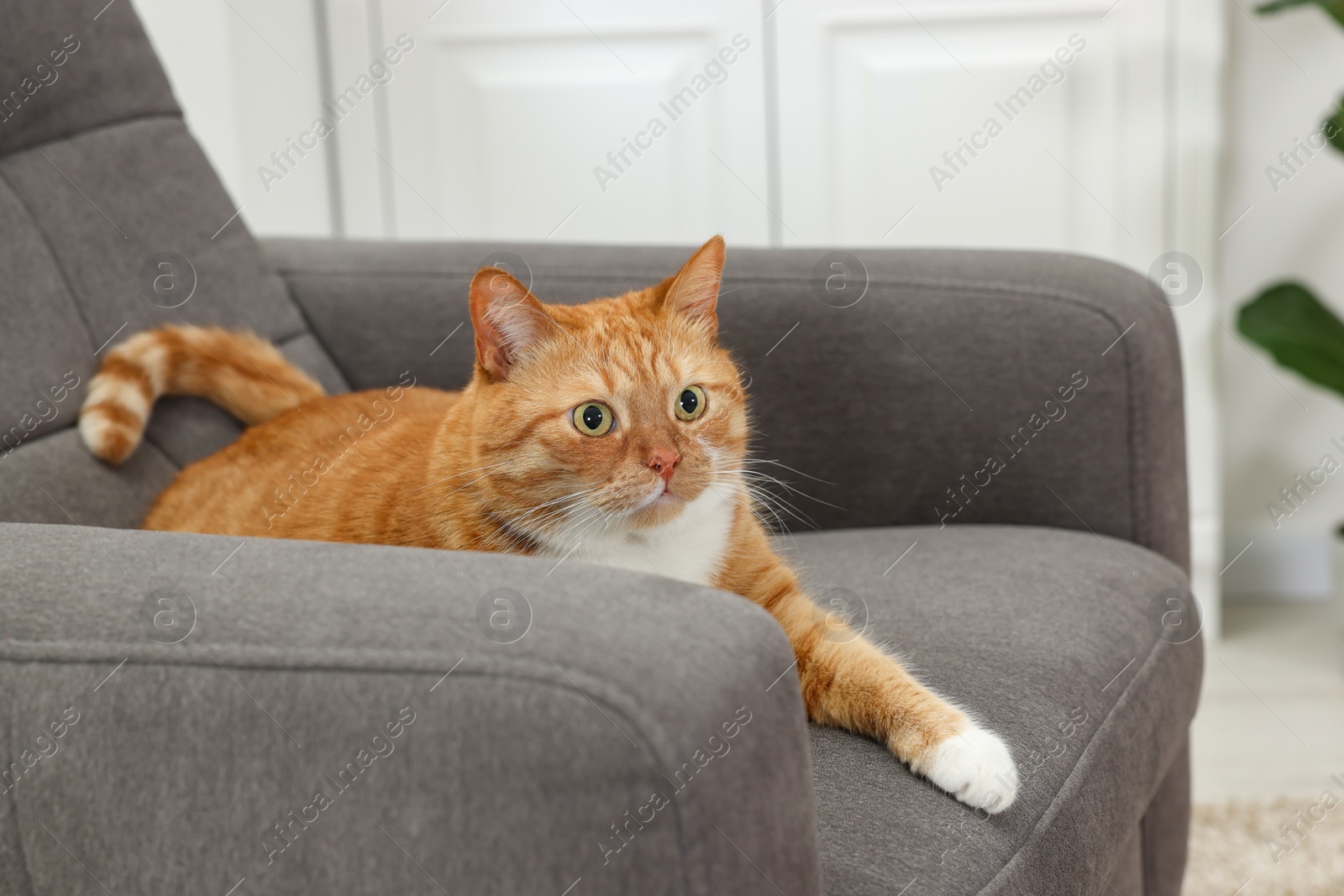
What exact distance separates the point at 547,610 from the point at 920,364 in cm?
91

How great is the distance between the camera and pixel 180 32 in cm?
233

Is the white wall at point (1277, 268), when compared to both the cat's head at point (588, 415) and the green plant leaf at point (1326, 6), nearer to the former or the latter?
the green plant leaf at point (1326, 6)

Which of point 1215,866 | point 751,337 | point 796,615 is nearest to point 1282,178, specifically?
point 1215,866

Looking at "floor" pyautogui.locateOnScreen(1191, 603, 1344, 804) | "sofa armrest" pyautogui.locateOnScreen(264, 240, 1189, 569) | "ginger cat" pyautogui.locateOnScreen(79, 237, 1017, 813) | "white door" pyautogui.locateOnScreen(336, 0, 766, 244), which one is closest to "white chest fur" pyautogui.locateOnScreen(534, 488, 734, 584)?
"ginger cat" pyautogui.locateOnScreen(79, 237, 1017, 813)

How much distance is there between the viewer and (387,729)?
63 centimetres

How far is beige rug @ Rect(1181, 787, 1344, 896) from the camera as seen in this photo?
1696mm

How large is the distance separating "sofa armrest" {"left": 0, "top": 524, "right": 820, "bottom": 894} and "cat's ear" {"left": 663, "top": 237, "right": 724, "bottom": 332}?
0.46 meters

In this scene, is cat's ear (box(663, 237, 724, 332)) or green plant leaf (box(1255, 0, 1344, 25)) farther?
green plant leaf (box(1255, 0, 1344, 25))

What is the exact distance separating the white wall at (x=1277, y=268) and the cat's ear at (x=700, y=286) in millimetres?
1911

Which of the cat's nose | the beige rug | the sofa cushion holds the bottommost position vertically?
the beige rug

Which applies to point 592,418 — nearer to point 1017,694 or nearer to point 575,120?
point 1017,694

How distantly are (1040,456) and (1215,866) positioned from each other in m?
0.78

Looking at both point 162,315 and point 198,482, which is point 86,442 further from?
point 162,315

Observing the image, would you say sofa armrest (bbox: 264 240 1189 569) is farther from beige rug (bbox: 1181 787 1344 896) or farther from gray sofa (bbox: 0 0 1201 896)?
beige rug (bbox: 1181 787 1344 896)
